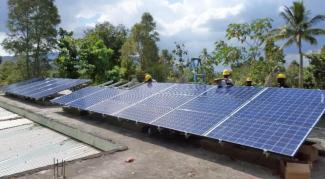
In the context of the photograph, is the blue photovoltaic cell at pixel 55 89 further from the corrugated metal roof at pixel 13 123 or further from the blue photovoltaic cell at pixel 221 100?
the blue photovoltaic cell at pixel 221 100

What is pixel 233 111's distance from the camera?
11.3 meters

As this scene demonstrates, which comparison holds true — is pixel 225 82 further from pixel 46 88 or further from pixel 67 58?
pixel 67 58

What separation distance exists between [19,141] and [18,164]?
120 inches

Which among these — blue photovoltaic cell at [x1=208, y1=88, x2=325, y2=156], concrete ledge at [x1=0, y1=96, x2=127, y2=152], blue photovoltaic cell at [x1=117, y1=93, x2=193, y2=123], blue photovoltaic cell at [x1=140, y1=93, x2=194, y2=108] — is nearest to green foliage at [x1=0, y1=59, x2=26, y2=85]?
concrete ledge at [x1=0, y1=96, x2=127, y2=152]

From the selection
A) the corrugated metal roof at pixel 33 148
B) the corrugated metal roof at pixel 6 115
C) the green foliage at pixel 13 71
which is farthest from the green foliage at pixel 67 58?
the corrugated metal roof at pixel 33 148

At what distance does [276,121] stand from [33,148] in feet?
26.2

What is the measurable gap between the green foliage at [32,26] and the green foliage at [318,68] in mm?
28903

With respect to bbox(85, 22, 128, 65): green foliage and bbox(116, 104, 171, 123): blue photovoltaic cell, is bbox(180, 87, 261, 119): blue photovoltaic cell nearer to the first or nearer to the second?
bbox(116, 104, 171, 123): blue photovoltaic cell

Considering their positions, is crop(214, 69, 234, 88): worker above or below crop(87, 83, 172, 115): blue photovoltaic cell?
above

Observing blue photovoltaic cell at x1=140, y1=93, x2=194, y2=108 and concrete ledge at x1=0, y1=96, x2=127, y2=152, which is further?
blue photovoltaic cell at x1=140, y1=93, x2=194, y2=108

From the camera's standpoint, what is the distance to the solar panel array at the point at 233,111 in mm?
9492

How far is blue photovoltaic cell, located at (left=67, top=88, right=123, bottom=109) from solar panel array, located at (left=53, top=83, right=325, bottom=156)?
794 mm

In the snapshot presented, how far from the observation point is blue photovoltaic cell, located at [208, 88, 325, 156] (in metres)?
9.14

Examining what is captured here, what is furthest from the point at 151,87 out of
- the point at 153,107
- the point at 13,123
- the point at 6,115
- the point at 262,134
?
the point at 6,115
